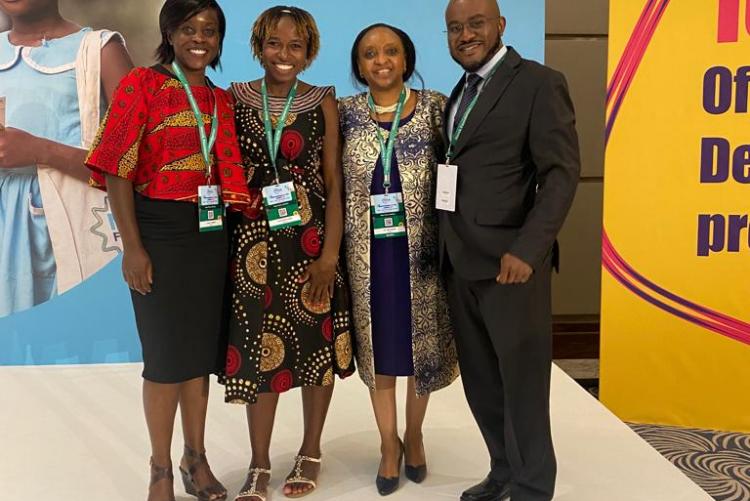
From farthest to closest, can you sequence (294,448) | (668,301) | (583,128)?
(583,128) < (668,301) < (294,448)

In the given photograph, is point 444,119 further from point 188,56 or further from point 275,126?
point 188,56

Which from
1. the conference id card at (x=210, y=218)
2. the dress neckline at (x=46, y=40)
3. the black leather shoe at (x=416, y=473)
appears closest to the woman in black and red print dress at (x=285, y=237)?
the conference id card at (x=210, y=218)

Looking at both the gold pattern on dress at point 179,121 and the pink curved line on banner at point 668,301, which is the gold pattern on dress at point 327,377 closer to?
the gold pattern on dress at point 179,121

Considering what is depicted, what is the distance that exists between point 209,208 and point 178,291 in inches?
10.5

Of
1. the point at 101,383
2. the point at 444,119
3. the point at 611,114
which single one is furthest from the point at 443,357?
the point at 101,383

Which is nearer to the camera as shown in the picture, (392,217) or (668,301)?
(392,217)

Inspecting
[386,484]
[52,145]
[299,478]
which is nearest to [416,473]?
[386,484]

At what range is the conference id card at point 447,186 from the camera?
1.98 metres

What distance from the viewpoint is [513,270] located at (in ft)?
6.07

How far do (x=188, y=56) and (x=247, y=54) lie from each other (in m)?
1.79

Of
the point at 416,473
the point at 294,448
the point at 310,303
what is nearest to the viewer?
the point at 310,303

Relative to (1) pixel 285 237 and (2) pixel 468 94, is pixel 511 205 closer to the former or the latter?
(2) pixel 468 94

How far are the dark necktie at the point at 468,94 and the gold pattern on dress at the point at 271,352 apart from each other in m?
0.87

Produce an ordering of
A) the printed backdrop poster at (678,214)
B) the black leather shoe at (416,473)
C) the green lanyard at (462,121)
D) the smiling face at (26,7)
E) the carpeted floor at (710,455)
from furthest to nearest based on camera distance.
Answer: the smiling face at (26,7) → the printed backdrop poster at (678,214) → the carpeted floor at (710,455) → the black leather shoe at (416,473) → the green lanyard at (462,121)
